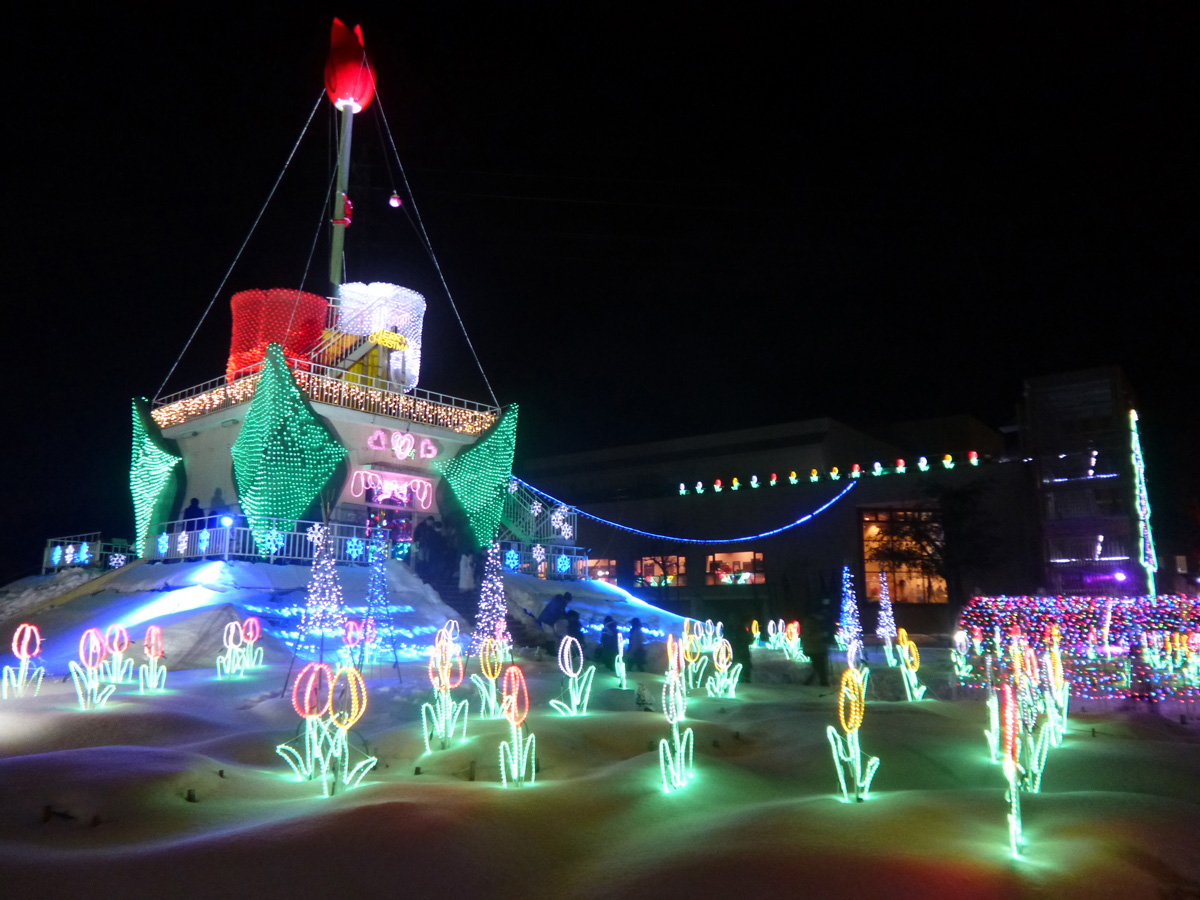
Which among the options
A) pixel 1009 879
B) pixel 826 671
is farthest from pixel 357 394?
pixel 1009 879

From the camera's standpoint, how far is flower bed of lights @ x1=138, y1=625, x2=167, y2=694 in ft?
40.9

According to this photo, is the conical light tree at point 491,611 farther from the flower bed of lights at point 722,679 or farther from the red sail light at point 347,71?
the red sail light at point 347,71

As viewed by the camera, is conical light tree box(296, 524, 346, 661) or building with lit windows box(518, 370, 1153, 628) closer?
conical light tree box(296, 524, 346, 661)

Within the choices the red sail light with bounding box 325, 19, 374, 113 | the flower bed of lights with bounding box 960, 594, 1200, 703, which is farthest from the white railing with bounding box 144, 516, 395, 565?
the flower bed of lights with bounding box 960, 594, 1200, 703

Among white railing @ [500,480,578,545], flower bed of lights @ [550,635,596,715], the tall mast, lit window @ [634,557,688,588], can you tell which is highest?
the tall mast

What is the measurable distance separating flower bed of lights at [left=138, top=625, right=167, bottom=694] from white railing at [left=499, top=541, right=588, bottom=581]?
11.6 m

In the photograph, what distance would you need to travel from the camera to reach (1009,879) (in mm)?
4816

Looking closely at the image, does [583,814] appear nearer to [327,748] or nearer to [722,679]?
[327,748]

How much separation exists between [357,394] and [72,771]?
16.3 metres

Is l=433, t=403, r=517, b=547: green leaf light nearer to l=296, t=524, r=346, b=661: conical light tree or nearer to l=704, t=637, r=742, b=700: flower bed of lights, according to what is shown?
l=296, t=524, r=346, b=661: conical light tree

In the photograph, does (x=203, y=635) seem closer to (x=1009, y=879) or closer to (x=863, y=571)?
(x=1009, y=879)

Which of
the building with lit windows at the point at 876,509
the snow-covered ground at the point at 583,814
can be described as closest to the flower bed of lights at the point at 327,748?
the snow-covered ground at the point at 583,814

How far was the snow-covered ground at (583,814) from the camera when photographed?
5035mm

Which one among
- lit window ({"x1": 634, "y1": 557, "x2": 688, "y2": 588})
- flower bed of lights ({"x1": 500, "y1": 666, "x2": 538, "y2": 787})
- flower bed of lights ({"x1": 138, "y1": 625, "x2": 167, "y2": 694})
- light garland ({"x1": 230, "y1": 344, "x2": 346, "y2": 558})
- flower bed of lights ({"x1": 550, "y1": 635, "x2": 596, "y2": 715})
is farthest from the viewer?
lit window ({"x1": 634, "y1": 557, "x2": 688, "y2": 588})
